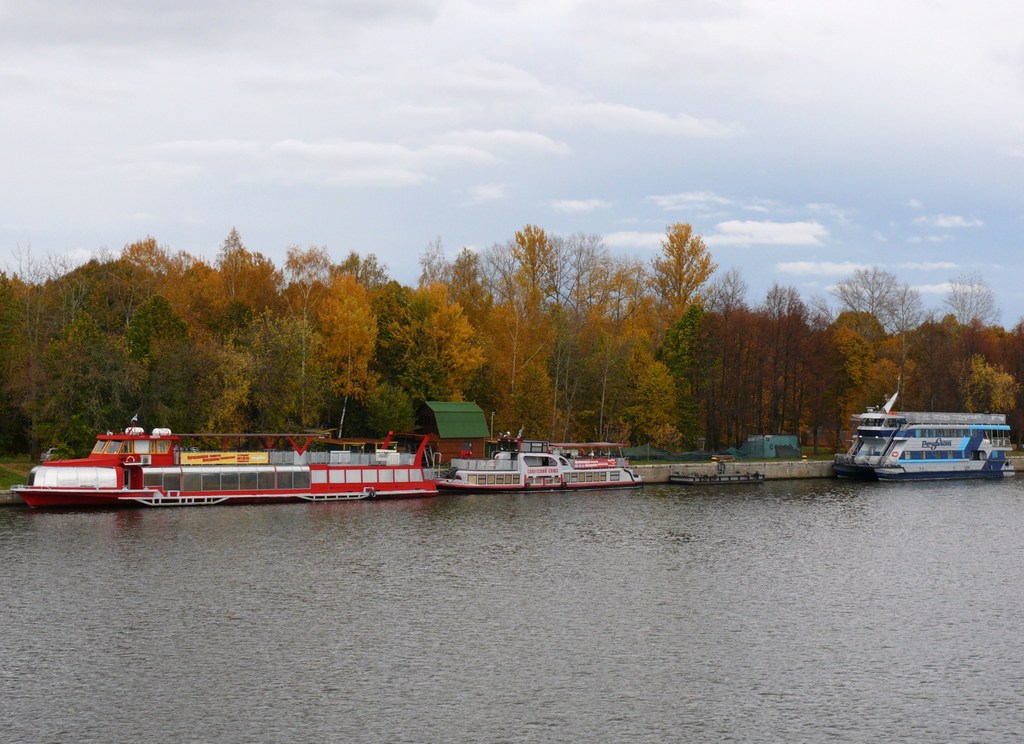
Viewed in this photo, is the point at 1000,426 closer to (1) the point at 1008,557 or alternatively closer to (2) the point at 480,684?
(1) the point at 1008,557

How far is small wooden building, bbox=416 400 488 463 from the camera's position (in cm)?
8475

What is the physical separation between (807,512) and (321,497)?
31.5 m

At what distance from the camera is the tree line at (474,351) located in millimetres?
74375

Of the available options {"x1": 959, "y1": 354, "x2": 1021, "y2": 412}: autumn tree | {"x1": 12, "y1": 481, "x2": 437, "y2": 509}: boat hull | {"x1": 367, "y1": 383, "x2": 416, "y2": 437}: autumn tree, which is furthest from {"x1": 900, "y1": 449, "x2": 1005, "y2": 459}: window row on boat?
{"x1": 12, "y1": 481, "x2": 437, "y2": 509}: boat hull

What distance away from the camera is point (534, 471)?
77.0m

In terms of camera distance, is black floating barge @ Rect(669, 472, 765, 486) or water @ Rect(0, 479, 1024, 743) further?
black floating barge @ Rect(669, 472, 765, 486)

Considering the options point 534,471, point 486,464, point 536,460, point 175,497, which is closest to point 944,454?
point 536,460

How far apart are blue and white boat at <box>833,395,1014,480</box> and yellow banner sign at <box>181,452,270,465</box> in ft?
176

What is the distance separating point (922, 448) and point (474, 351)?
41888mm

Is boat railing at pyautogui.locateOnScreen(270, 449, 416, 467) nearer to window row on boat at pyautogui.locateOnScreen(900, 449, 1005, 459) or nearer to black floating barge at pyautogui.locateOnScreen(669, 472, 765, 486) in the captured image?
black floating barge at pyautogui.locateOnScreen(669, 472, 765, 486)

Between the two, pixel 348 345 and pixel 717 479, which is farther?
pixel 348 345

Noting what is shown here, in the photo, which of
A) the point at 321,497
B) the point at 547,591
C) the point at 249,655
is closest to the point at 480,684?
the point at 249,655

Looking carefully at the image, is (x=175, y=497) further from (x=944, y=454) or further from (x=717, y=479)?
(x=944, y=454)

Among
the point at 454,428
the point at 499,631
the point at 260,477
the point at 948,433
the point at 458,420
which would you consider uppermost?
the point at 458,420
